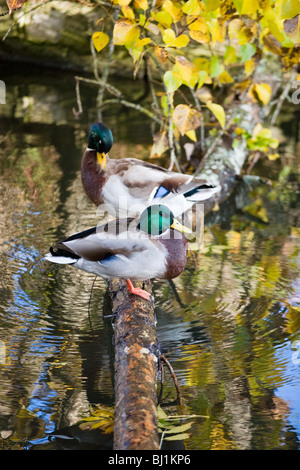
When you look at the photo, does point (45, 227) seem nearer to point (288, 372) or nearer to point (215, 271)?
point (215, 271)

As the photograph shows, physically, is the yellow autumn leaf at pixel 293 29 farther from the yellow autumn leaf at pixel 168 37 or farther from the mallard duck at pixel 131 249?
the mallard duck at pixel 131 249

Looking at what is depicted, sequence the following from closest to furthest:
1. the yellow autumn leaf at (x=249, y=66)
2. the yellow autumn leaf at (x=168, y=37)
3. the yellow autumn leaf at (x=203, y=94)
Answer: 1. the yellow autumn leaf at (x=168, y=37)
2. the yellow autumn leaf at (x=249, y=66)
3. the yellow autumn leaf at (x=203, y=94)

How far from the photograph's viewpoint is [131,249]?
343 cm

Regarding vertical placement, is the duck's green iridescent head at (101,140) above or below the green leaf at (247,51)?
below

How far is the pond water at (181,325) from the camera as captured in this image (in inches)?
115

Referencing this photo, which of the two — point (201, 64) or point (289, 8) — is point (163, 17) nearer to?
point (289, 8)

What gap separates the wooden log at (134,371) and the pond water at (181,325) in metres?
0.21

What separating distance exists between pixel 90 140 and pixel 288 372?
78.3 inches

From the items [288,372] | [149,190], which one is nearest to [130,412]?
[288,372]

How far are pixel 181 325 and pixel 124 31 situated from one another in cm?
167

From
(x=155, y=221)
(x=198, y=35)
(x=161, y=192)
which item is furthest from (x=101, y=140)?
(x=155, y=221)

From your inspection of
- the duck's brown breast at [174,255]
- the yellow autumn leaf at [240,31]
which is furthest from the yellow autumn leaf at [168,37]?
the duck's brown breast at [174,255]

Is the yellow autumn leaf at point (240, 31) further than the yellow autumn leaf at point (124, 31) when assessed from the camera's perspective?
Yes

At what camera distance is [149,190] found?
4.20 m
